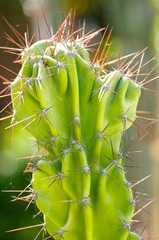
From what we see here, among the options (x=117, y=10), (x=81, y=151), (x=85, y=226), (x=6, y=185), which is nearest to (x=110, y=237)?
(x=85, y=226)

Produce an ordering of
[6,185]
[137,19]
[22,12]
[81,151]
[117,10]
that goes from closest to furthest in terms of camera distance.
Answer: [81,151] < [6,185] < [137,19] < [117,10] < [22,12]

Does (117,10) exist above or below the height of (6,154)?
above

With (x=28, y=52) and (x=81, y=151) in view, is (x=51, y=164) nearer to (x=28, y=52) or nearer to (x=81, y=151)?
(x=81, y=151)

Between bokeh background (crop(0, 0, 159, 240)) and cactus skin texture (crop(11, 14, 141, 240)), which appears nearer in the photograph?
cactus skin texture (crop(11, 14, 141, 240))

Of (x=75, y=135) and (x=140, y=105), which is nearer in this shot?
(x=75, y=135)

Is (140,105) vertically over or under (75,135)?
under
